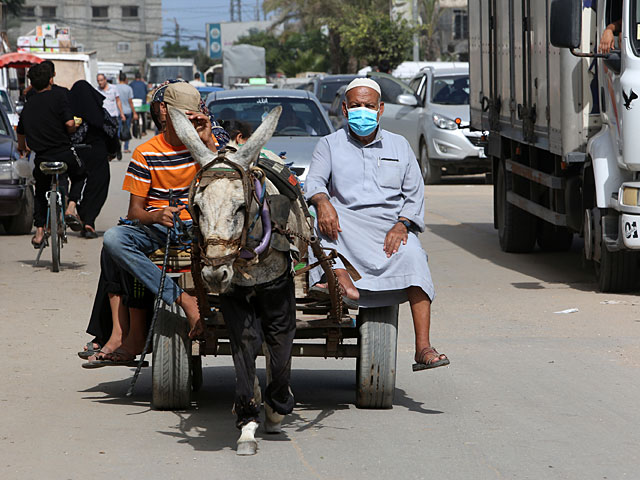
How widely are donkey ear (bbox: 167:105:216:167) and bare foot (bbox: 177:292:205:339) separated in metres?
1.02

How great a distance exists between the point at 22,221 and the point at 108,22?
106448mm

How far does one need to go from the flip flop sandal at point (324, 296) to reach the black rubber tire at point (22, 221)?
1033 cm

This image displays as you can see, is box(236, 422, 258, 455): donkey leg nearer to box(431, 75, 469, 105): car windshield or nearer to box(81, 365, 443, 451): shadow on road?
box(81, 365, 443, 451): shadow on road

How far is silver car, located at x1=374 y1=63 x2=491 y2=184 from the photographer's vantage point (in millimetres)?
21609

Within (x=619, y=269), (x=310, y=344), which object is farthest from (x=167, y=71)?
(x=310, y=344)

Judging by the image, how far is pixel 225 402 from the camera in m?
6.87

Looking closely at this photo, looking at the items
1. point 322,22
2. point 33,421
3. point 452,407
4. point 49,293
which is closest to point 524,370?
point 452,407

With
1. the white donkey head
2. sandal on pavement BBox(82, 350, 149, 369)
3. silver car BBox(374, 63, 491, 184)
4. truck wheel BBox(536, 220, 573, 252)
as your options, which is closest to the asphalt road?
sandal on pavement BBox(82, 350, 149, 369)

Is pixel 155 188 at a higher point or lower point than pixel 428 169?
higher

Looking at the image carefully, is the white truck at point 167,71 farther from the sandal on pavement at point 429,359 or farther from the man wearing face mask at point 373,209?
the sandal on pavement at point 429,359

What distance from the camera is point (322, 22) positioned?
57375mm

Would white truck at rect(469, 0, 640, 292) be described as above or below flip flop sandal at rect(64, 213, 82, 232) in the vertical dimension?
above

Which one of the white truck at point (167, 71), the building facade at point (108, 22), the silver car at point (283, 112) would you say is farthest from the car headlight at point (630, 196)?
the building facade at point (108, 22)

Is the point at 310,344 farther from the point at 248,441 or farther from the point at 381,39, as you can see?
the point at 381,39
